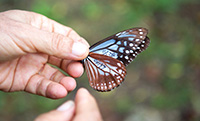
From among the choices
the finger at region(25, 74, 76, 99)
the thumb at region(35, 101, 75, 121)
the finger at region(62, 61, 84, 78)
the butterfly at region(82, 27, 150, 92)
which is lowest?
the finger at region(25, 74, 76, 99)

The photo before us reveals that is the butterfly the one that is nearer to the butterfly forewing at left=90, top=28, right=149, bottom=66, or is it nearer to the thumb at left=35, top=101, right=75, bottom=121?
the butterfly forewing at left=90, top=28, right=149, bottom=66

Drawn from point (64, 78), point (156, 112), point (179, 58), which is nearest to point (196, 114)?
point (156, 112)

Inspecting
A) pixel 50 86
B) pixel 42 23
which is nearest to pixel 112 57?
pixel 50 86

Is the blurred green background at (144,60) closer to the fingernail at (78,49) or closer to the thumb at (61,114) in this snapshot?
the fingernail at (78,49)

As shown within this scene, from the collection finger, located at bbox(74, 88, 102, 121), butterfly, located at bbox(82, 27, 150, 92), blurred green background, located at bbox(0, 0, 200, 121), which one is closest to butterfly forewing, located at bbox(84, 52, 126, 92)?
butterfly, located at bbox(82, 27, 150, 92)

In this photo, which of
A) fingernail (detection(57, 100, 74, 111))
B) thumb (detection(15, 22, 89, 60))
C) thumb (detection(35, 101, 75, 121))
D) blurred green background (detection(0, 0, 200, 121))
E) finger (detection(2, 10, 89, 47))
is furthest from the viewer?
blurred green background (detection(0, 0, 200, 121))
